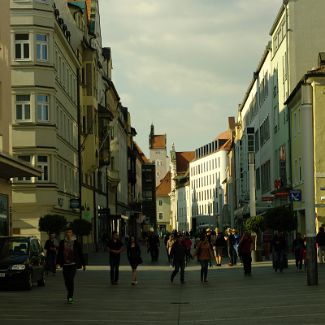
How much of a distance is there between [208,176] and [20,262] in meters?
150

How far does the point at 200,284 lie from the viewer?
29500 millimetres

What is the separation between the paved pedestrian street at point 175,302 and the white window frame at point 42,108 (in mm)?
19062

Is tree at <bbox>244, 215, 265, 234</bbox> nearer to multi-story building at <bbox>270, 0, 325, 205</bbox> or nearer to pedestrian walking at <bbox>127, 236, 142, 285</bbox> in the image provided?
multi-story building at <bbox>270, 0, 325, 205</bbox>

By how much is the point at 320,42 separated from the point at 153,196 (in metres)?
115

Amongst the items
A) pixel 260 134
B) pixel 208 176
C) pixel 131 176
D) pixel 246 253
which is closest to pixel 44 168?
pixel 246 253

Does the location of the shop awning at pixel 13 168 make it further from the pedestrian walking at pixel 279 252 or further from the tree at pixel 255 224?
the tree at pixel 255 224

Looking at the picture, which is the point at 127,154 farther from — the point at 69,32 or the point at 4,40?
the point at 4,40

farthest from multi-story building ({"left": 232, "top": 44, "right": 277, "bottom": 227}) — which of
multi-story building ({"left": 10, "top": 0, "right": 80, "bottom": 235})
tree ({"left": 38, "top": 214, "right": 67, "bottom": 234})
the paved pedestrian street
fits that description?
the paved pedestrian street

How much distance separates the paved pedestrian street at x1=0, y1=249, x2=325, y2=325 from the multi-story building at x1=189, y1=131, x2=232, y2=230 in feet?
403

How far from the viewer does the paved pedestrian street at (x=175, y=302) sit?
17188mm

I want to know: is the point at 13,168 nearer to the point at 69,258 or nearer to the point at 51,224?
the point at 51,224

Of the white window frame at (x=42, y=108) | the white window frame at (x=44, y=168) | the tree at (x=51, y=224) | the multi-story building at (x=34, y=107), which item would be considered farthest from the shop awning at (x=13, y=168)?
the white window frame at (x=42, y=108)

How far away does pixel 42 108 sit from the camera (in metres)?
50.3

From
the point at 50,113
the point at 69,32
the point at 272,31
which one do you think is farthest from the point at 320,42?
the point at 50,113
